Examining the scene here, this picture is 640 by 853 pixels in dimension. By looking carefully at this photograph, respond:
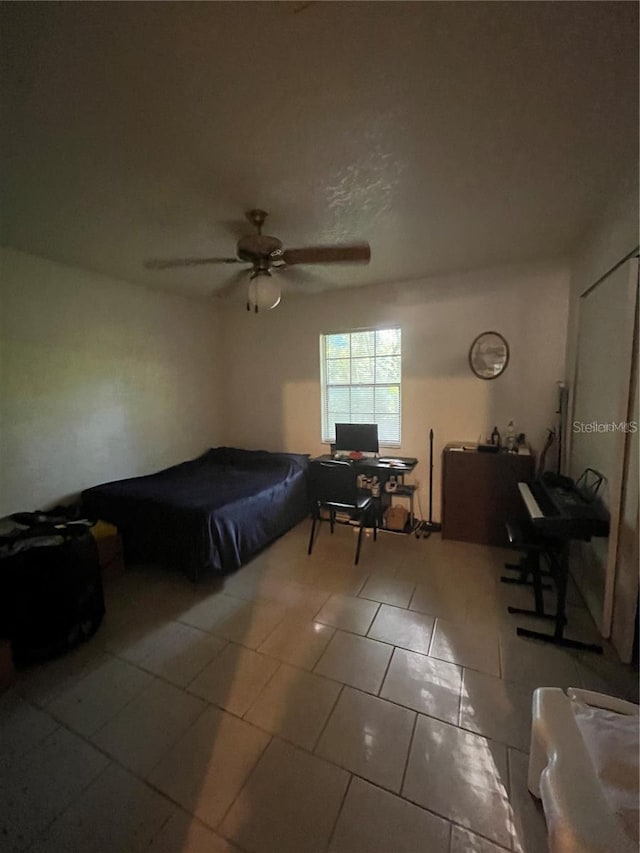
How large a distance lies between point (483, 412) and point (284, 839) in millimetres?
3154

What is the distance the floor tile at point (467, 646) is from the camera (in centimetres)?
176

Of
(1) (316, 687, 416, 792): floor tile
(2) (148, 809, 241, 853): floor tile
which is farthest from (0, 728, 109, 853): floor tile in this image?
(1) (316, 687, 416, 792): floor tile

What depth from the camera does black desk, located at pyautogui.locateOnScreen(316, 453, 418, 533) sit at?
3336 millimetres

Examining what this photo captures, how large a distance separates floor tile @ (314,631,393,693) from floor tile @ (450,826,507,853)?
1.84 ft

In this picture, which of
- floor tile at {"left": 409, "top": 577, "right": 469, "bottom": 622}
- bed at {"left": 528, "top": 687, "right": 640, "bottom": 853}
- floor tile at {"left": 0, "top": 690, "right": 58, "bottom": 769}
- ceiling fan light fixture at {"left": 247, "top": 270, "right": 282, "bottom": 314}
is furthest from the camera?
floor tile at {"left": 409, "top": 577, "right": 469, "bottom": 622}

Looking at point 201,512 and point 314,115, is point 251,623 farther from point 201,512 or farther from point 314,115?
point 314,115

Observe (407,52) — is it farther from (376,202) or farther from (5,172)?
(5,172)

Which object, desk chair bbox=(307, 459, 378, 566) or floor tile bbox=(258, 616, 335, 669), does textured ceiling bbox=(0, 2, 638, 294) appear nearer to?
desk chair bbox=(307, 459, 378, 566)

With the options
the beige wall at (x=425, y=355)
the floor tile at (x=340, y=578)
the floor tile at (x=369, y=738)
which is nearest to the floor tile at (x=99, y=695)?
the floor tile at (x=369, y=738)

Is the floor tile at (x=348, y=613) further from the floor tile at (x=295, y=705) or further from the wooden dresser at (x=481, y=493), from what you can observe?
the wooden dresser at (x=481, y=493)

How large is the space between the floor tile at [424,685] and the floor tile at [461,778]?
0.24 feet

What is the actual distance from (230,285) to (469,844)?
155 inches

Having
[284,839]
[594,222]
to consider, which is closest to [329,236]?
[594,222]

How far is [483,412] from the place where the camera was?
3293 millimetres
